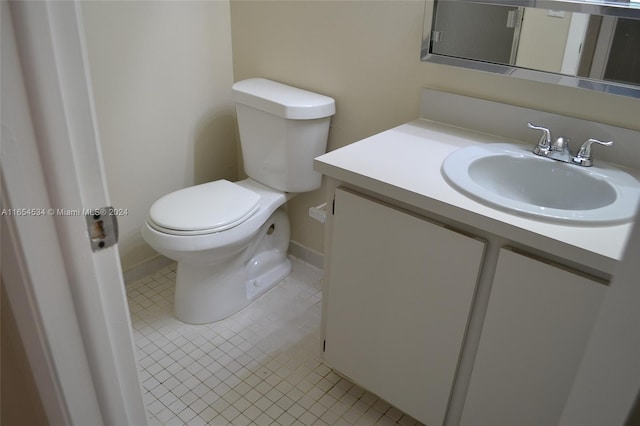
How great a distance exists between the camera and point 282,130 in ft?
6.67

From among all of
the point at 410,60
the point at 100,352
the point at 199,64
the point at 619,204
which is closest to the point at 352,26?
the point at 410,60

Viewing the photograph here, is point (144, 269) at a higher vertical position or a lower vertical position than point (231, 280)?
lower

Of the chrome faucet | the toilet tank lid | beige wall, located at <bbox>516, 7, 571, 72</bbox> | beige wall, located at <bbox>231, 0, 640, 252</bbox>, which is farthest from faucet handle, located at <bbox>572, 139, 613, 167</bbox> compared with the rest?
the toilet tank lid

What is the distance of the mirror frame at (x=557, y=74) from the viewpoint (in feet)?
4.50

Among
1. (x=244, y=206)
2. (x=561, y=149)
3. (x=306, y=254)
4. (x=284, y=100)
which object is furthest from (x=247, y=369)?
(x=561, y=149)


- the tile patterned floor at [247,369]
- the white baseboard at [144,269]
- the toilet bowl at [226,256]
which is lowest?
the tile patterned floor at [247,369]

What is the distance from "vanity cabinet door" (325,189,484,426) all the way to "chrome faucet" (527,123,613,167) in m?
0.45

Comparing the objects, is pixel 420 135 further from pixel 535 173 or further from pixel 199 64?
pixel 199 64

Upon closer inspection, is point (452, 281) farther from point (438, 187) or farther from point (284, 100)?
point (284, 100)

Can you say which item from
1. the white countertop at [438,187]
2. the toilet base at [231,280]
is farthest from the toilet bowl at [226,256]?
the white countertop at [438,187]

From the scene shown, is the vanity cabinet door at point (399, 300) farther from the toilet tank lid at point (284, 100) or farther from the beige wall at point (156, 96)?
the beige wall at point (156, 96)

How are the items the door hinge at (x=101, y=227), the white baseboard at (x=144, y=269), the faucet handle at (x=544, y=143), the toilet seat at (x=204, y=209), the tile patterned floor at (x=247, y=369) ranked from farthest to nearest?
the white baseboard at (x=144, y=269) → the toilet seat at (x=204, y=209) → the tile patterned floor at (x=247, y=369) → the faucet handle at (x=544, y=143) → the door hinge at (x=101, y=227)

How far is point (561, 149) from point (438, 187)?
1.42 ft

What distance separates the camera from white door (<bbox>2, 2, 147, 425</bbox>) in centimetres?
58
